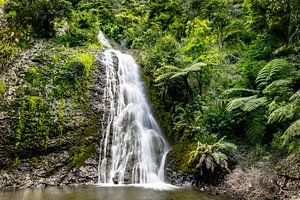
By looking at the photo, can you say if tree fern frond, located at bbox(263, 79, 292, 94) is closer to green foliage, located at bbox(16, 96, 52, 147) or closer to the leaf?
the leaf

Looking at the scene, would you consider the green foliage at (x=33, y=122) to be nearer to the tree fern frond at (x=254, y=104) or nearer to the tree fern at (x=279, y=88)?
the tree fern frond at (x=254, y=104)

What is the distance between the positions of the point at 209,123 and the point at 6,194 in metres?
5.88

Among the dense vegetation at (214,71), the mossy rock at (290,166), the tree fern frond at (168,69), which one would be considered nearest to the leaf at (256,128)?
the dense vegetation at (214,71)

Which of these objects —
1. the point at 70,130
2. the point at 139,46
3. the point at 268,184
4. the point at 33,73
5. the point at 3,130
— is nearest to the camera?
the point at 268,184

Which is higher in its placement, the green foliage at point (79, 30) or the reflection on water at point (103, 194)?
the green foliage at point (79, 30)

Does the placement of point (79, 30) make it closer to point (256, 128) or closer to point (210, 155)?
point (210, 155)

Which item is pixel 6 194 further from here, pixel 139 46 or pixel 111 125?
pixel 139 46

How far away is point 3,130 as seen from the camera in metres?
8.34

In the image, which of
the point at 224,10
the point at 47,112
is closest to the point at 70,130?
the point at 47,112

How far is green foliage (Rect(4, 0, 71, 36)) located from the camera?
11.3m

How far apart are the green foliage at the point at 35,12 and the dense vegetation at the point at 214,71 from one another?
0.04m

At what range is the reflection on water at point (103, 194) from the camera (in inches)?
245

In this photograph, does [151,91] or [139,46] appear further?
[139,46]

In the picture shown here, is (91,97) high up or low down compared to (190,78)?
down
